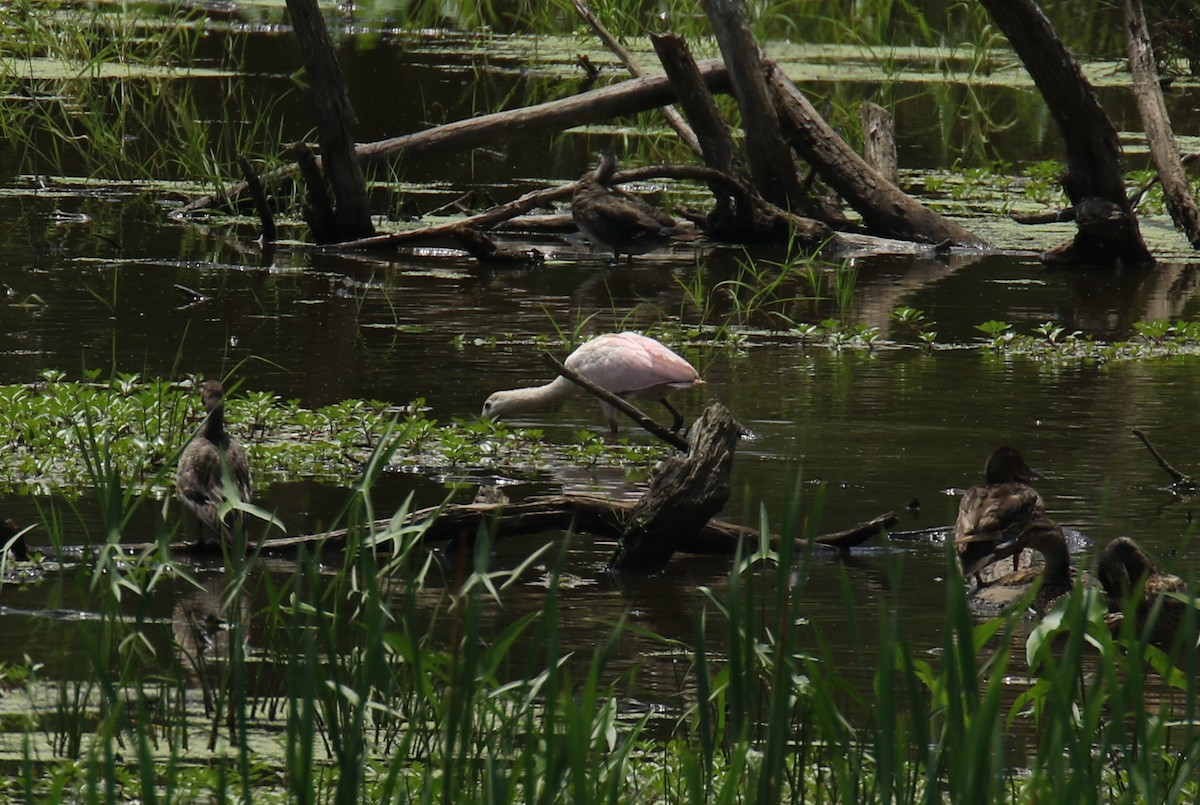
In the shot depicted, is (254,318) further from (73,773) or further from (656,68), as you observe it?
(656,68)

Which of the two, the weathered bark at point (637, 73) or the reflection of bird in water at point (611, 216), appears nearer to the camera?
the reflection of bird in water at point (611, 216)

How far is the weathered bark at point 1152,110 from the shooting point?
1252 cm

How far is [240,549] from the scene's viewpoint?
3.48 m

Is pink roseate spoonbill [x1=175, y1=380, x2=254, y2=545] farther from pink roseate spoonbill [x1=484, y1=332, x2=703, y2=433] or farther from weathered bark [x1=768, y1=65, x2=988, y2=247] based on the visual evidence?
weathered bark [x1=768, y1=65, x2=988, y2=247]

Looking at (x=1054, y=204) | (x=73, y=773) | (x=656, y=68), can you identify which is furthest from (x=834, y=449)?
(x=656, y=68)

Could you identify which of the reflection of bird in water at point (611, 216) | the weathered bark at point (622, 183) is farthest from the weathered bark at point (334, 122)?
the reflection of bird in water at point (611, 216)

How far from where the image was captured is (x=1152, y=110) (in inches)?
493

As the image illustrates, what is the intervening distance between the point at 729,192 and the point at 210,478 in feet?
25.5

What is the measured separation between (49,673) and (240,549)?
127 cm

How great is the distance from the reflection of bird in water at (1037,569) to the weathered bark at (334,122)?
7.05 m

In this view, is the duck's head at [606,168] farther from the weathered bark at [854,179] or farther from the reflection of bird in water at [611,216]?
the weathered bark at [854,179]

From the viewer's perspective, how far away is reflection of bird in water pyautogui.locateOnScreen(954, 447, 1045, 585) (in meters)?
5.65

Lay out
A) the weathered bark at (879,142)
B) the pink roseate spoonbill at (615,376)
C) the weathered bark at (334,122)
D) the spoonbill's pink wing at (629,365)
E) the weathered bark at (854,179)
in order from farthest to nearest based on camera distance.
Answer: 1. the weathered bark at (879,142)
2. the weathered bark at (854,179)
3. the weathered bark at (334,122)
4. the spoonbill's pink wing at (629,365)
5. the pink roseate spoonbill at (615,376)

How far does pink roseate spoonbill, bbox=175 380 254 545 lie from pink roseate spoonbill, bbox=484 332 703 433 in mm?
1916
